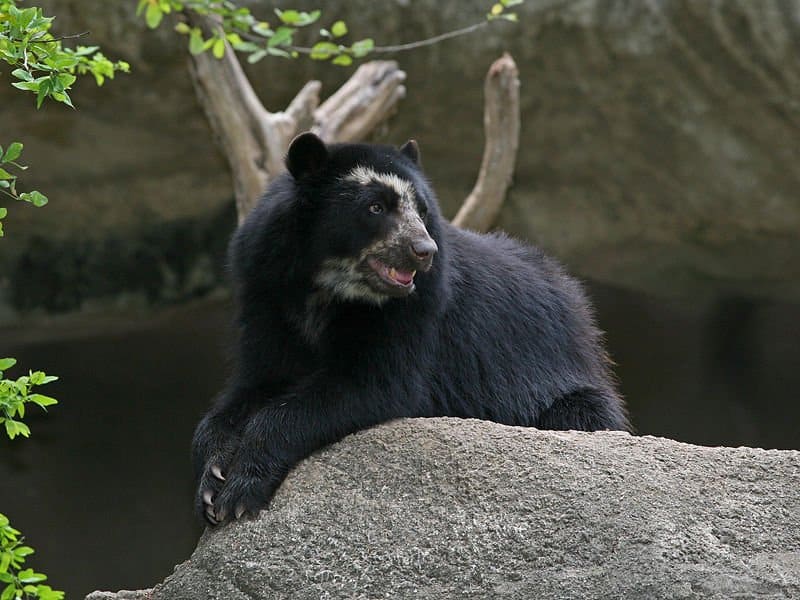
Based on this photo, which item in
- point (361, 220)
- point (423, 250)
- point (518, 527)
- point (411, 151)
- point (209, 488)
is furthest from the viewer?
point (411, 151)

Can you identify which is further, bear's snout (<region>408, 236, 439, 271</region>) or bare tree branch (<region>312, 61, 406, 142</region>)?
bare tree branch (<region>312, 61, 406, 142</region>)

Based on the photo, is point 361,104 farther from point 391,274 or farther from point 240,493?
point 240,493

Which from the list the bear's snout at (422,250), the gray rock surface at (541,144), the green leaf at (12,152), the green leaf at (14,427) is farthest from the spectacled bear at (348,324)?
the gray rock surface at (541,144)

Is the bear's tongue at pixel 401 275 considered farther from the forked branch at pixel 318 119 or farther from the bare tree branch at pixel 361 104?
the bare tree branch at pixel 361 104

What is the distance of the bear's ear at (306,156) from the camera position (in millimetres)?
4156

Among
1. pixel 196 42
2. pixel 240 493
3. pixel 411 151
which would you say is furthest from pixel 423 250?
pixel 196 42

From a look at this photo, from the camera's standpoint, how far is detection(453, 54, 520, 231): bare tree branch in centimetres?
650

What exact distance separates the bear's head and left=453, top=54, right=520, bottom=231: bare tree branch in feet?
7.73

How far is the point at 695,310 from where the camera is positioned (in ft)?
29.1

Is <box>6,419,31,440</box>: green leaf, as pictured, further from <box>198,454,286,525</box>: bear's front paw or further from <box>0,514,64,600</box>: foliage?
<box>198,454,286,525</box>: bear's front paw

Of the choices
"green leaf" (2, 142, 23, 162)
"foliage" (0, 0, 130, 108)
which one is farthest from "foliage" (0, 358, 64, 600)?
"foliage" (0, 0, 130, 108)

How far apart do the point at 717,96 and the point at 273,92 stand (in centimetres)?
262

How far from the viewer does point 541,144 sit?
8.00 metres

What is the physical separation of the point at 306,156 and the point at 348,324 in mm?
569
